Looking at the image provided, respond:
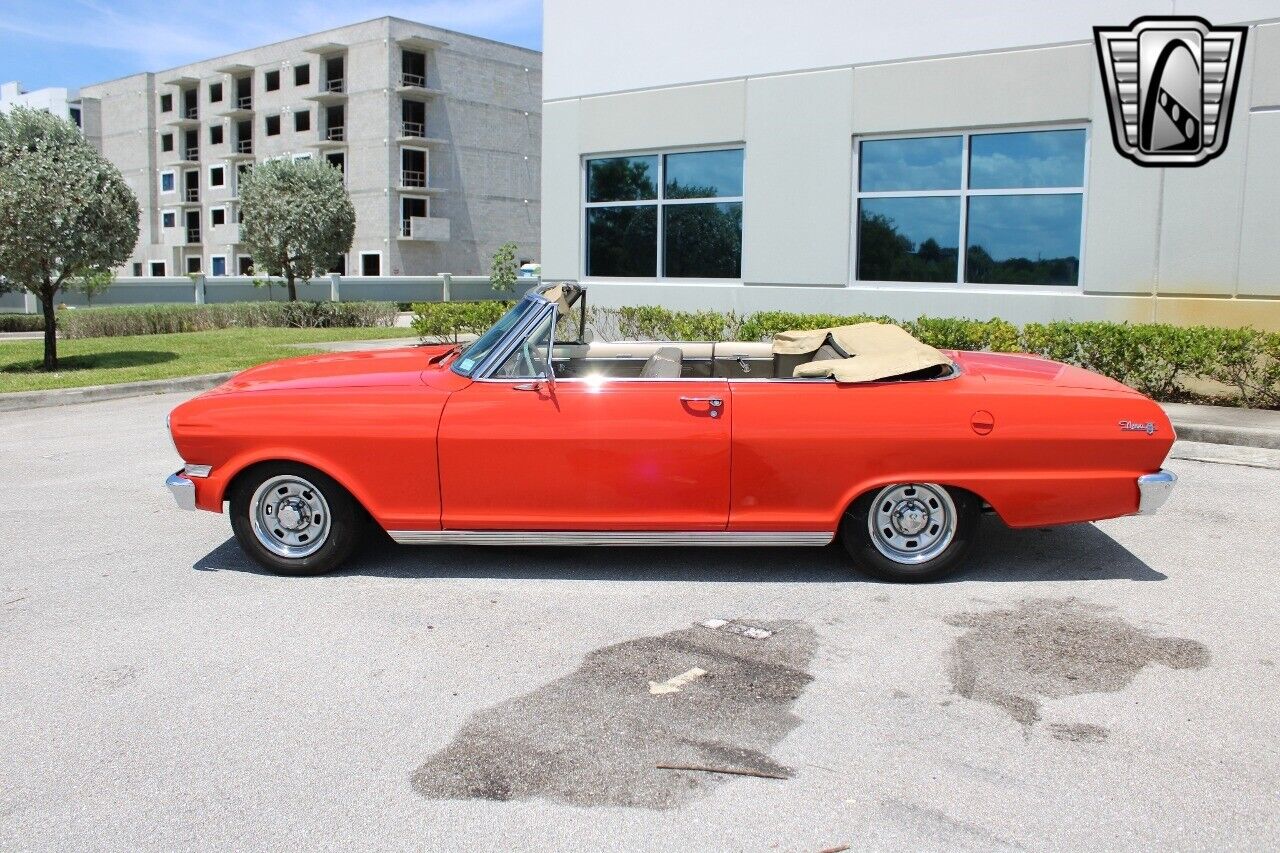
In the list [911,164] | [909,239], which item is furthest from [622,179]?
[909,239]

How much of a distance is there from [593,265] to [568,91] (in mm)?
2666

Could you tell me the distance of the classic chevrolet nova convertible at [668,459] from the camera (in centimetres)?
557

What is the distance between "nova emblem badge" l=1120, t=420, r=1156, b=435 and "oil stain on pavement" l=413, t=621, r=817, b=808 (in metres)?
2.08

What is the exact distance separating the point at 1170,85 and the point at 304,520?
36.6ft

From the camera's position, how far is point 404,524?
225 inches

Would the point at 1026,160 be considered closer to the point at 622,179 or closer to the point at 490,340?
the point at 622,179

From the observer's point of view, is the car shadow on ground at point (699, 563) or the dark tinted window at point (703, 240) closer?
the car shadow on ground at point (699, 563)

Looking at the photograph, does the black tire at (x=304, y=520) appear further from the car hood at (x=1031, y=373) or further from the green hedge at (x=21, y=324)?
the green hedge at (x=21, y=324)

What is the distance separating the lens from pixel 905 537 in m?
5.71

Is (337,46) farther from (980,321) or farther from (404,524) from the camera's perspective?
(404,524)

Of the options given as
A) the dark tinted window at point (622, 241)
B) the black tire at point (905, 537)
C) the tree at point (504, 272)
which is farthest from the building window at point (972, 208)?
the tree at point (504, 272)

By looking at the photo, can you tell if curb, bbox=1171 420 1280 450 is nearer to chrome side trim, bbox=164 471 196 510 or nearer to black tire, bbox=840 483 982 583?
black tire, bbox=840 483 982 583

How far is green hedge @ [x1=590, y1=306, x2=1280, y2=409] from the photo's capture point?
36.5ft

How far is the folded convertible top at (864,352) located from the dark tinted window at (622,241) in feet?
32.7
